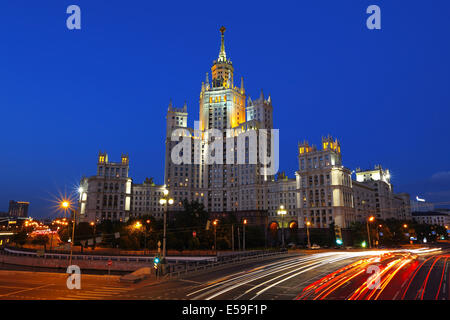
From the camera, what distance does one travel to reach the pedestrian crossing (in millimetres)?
29859

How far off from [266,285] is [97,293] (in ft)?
54.9

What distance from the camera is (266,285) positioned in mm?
33719

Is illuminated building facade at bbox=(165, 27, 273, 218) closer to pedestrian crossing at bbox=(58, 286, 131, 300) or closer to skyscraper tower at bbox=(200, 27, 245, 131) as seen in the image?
skyscraper tower at bbox=(200, 27, 245, 131)

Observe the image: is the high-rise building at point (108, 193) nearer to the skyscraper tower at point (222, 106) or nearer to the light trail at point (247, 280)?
the skyscraper tower at point (222, 106)

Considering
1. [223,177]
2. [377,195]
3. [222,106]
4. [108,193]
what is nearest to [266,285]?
[108,193]

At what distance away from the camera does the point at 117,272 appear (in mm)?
59438

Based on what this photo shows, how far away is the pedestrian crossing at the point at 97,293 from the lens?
2986cm

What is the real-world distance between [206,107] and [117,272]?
430 ft

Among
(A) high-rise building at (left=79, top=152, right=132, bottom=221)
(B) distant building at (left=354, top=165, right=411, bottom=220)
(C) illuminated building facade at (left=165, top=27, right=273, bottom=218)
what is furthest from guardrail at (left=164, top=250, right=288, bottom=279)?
(B) distant building at (left=354, top=165, right=411, bottom=220)

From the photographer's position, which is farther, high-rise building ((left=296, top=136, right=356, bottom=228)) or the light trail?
high-rise building ((left=296, top=136, right=356, bottom=228))

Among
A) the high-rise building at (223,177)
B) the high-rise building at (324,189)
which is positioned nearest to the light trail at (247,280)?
the high-rise building at (324,189)

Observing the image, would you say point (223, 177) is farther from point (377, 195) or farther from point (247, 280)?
point (247, 280)
